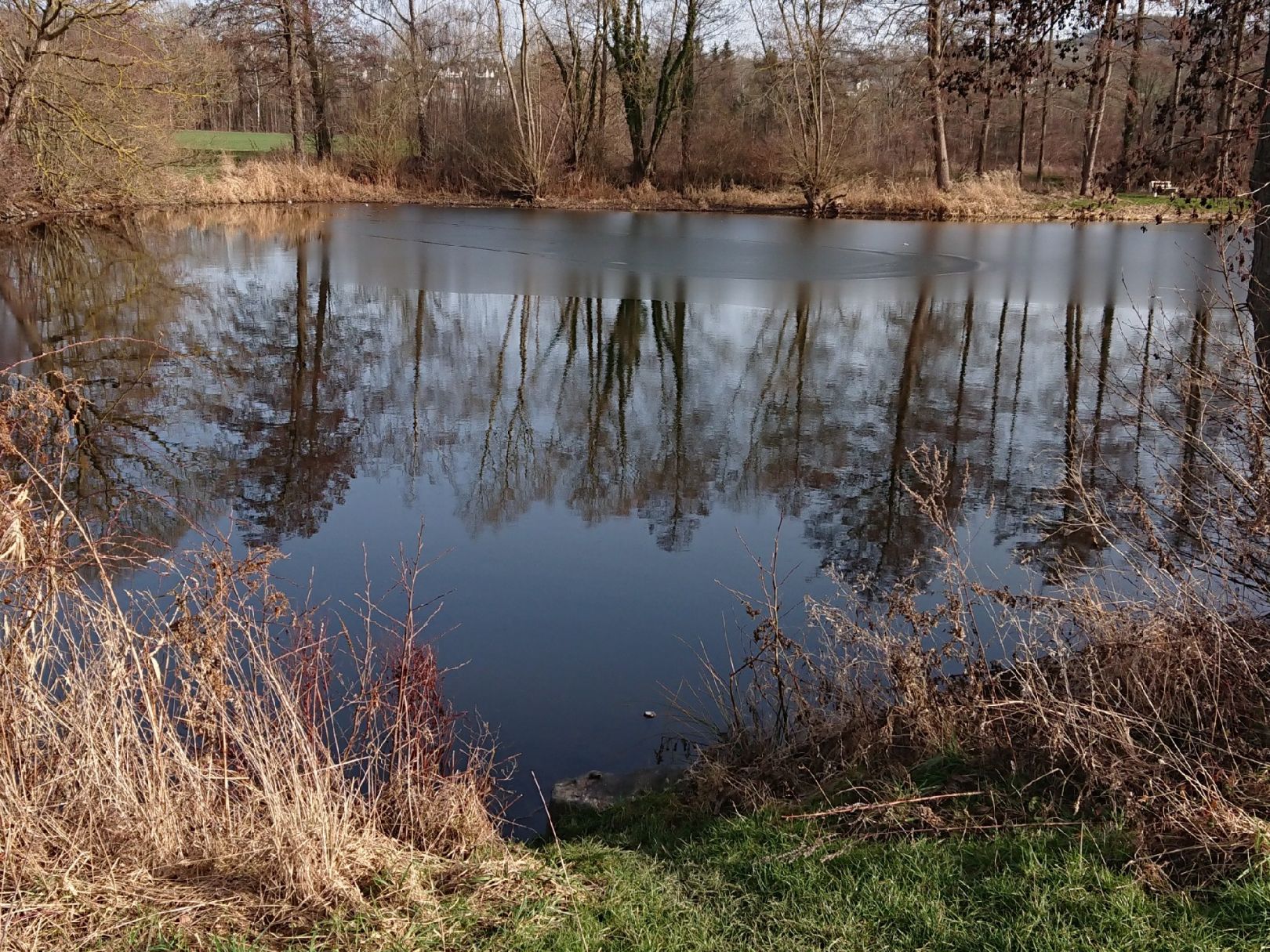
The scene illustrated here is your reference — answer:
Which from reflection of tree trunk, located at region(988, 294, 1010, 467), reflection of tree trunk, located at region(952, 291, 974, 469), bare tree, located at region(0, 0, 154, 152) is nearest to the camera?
reflection of tree trunk, located at region(988, 294, 1010, 467)

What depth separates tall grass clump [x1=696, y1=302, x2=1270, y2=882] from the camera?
4.07m

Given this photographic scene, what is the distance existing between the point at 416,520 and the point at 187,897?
507 cm

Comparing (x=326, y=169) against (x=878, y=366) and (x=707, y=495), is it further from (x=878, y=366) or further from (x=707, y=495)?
(x=707, y=495)

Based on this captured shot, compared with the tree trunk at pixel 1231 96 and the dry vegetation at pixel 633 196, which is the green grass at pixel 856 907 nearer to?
the tree trunk at pixel 1231 96

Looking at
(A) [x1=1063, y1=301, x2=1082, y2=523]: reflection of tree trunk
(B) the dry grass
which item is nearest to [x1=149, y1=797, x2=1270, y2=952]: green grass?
(A) [x1=1063, y1=301, x2=1082, y2=523]: reflection of tree trunk

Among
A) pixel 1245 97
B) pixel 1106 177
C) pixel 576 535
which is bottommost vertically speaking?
pixel 576 535

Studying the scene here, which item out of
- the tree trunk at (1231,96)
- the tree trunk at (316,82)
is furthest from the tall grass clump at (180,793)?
the tree trunk at (316,82)

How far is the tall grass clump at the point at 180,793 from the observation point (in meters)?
3.46

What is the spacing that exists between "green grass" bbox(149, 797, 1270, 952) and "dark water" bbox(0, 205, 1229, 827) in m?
1.48

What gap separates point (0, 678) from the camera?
392 cm

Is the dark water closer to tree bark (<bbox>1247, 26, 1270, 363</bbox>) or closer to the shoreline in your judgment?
tree bark (<bbox>1247, 26, 1270, 363</bbox>)

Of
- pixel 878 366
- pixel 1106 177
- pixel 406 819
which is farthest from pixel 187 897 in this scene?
pixel 878 366

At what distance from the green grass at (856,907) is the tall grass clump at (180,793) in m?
0.21

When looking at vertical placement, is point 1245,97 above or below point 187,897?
above
